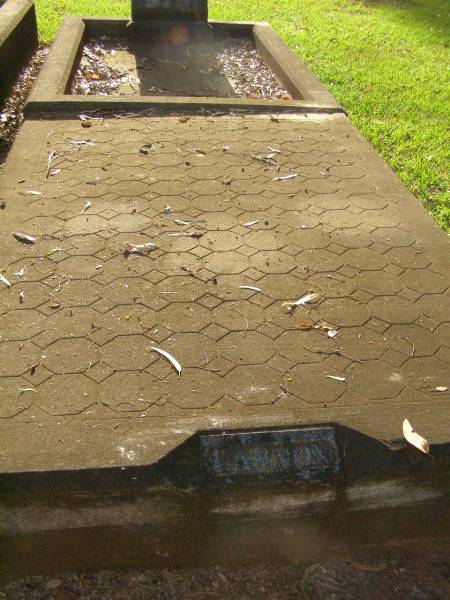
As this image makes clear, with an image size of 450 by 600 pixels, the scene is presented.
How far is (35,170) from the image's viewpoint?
5629 mm

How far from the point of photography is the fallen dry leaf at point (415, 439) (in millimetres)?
2812

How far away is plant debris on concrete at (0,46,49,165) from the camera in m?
7.38

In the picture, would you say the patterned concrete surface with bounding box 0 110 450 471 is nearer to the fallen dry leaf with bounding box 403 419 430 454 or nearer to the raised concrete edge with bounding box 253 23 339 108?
the fallen dry leaf with bounding box 403 419 430 454

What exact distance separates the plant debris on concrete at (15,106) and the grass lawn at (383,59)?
1.97 meters

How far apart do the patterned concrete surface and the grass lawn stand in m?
1.14

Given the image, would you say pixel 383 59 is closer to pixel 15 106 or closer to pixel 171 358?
pixel 15 106

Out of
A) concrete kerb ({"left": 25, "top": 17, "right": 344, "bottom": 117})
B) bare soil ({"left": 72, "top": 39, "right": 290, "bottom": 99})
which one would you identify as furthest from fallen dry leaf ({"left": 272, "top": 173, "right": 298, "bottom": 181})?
bare soil ({"left": 72, "top": 39, "right": 290, "bottom": 99})

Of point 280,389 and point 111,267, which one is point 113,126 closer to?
point 111,267

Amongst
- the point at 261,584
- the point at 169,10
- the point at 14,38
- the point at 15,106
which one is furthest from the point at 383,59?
the point at 261,584

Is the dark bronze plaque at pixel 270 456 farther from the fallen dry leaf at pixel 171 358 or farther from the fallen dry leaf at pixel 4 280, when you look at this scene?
the fallen dry leaf at pixel 4 280

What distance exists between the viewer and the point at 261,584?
283cm

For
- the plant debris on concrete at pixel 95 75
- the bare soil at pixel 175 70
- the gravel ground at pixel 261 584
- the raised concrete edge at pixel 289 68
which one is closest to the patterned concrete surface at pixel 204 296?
the gravel ground at pixel 261 584

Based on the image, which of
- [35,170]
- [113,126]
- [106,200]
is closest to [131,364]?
[106,200]

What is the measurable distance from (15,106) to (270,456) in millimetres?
7159
